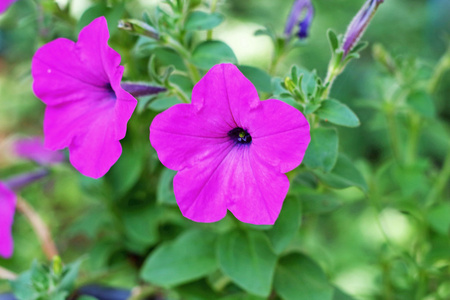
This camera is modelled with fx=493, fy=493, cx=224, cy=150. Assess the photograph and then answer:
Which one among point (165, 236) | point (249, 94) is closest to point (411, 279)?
point (165, 236)

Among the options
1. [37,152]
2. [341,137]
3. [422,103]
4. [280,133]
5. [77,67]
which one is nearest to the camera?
[280,133]

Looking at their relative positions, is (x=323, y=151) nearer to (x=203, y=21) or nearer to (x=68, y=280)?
(x=203, y=21)

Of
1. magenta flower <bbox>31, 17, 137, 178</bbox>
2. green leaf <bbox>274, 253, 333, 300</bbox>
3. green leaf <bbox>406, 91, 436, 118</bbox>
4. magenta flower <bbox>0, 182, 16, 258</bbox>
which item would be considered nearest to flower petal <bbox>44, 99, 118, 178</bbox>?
magenta flower <bbox>31, 17, 137, 178</bbox>

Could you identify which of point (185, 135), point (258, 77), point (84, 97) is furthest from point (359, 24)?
point (84, 97)

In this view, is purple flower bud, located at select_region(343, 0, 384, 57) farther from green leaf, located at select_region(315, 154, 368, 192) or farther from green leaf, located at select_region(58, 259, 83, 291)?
green leaf, located at select_region(58, 259, 83, 291)

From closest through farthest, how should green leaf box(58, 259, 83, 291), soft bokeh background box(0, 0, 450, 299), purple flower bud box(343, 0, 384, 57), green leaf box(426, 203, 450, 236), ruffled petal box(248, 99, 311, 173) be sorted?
ruffled petal box(248, 99, 311, 173) < purple flower bud box(343, 0, 384, 57) < green leaf box(58, 259, 83, 291) < green leaf box(426, 203, 450, 236) < soft bokeh background box(0, 0, 450, 299)

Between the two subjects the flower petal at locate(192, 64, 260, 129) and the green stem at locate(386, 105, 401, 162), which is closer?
the flower petal at locate(192, 64, 260, 129)
